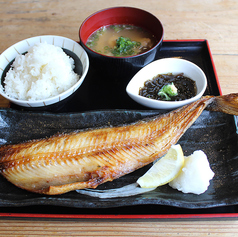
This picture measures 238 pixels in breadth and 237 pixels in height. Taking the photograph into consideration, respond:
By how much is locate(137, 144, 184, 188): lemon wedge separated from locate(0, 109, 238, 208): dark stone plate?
10 cm

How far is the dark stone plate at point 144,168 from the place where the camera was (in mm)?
1688

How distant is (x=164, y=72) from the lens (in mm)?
2459

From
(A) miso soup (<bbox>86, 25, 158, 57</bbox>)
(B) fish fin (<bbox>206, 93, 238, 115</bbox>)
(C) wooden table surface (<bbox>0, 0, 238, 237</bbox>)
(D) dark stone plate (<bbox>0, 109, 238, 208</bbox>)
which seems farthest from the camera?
(C) wooden table surface (<bbox>0, 0, 238, 237</bbox>)

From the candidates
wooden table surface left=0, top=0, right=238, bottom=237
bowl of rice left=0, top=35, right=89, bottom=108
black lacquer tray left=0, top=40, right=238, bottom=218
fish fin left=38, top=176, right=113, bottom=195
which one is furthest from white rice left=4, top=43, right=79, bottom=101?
fish fin left=38, top=176, right=113, bottom=195

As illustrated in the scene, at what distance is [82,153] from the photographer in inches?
73.6

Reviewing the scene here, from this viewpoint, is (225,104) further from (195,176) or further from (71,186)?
(71,186)

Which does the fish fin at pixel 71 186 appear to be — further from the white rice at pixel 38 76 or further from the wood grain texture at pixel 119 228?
the white rice at pixel 38 76

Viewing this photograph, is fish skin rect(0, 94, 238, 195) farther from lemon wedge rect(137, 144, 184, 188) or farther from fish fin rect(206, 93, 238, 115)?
lemon wedge rect(137, 144, 184, 188)

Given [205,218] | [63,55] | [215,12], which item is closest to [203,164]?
[205,218]

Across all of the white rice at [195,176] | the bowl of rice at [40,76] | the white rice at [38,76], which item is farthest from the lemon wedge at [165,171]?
the white rice at [38,76]

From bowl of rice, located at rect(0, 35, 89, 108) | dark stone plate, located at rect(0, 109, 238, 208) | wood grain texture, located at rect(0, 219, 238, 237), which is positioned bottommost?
wood grain texture, located at rect(0, 219, 238, 237)

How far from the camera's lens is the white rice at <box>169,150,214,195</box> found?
1.74 meters

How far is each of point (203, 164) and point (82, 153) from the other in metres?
0.94

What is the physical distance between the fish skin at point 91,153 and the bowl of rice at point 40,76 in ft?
1.40
